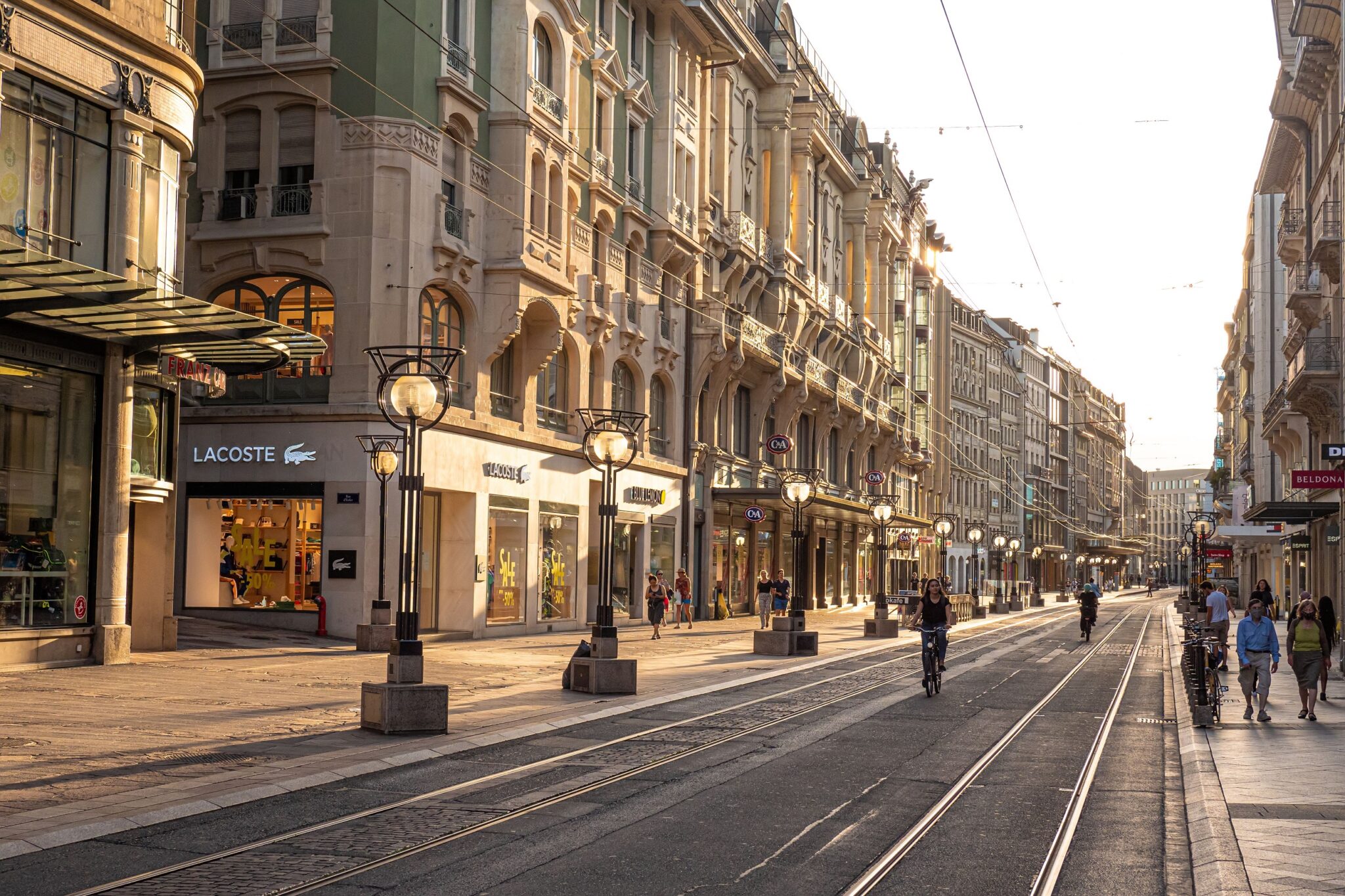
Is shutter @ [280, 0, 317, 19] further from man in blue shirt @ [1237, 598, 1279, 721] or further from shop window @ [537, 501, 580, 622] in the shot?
man in blue shirt @ [1237, 598, 1279, 721]

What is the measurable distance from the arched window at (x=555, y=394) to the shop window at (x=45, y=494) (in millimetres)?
16035

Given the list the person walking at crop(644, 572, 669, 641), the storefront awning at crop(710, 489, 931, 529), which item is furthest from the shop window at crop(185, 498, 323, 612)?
the storefront awning at crop(710, 489, 931, 529)

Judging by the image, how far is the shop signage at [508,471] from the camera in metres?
33.9

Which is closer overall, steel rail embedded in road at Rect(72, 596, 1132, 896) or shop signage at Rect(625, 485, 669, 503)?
steel rail embedded in road at Rect(72, 596, 1132, 896)

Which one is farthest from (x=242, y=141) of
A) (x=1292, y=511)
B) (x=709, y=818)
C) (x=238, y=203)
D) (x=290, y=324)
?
(x=1292, y=511)

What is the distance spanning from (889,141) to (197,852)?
249ft

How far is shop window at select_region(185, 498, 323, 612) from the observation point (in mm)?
30781

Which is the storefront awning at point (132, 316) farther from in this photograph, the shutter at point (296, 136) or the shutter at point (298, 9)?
the shutter at point (298, 9)

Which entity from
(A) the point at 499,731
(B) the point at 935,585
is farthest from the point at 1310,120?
(A) the point at 499,731

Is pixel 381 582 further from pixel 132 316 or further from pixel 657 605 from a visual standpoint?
pixel 657 605

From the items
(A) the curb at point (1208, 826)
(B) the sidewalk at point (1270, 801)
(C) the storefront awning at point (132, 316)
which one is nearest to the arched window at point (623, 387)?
(C) the storefront awning at point (132, 316)

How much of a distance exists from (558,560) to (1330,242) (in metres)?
21.0

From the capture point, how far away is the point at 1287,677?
91.8 feet

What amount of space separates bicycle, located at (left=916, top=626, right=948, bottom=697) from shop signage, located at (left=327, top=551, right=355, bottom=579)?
520 inches
